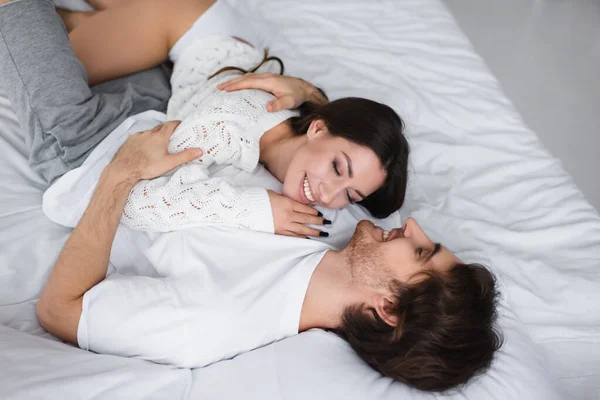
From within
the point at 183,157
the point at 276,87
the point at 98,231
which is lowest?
the point at 98,231

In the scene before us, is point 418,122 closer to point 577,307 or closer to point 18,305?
point 577,307

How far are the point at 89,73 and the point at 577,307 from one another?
1618 mm

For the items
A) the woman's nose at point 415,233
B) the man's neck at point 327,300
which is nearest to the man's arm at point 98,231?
the man's neck at point 327,300

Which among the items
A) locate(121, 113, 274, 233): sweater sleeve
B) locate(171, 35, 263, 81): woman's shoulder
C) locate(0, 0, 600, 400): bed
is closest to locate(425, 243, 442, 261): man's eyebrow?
locate(0, 0, 600, 400): bed

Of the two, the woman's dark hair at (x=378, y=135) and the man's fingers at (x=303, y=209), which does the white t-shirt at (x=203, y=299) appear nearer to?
the man's fingers at (x=303, y=209)

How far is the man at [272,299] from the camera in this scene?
3.67 ft

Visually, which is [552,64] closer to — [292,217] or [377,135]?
[377,135]

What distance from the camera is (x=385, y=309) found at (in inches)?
46.6

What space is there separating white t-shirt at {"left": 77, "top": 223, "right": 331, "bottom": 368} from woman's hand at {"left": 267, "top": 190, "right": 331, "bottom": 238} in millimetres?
41

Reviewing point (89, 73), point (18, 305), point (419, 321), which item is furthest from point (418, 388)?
point (89, 73)

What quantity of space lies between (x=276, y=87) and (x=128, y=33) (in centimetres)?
54

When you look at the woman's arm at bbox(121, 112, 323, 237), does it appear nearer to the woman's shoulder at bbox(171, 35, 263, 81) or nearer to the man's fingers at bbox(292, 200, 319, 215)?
the man's fingers at bbox(292, 200, 319, 215)

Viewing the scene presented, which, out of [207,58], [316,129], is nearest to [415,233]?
[316,129]

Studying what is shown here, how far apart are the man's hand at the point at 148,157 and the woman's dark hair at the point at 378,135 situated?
40 centimetres
